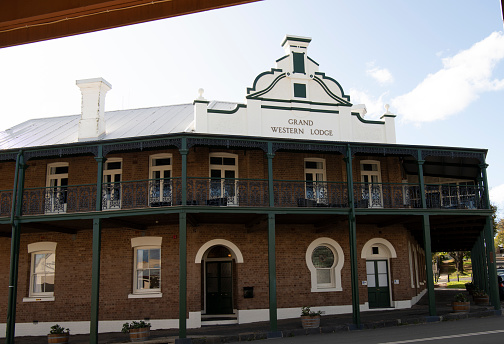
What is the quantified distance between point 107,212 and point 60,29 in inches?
371

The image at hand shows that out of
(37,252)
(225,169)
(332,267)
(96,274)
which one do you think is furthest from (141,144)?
(332,267)

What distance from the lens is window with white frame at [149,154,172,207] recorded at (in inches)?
642

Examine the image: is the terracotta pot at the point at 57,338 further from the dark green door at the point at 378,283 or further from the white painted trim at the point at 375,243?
the dark green door at the point at 378,283

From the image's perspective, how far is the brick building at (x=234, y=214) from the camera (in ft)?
51.3

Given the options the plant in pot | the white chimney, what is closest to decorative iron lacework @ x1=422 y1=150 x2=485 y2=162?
the plant in pot

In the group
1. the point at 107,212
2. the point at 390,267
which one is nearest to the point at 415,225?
the point at 390,267

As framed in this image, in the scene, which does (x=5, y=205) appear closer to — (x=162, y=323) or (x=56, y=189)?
(x=56, y=189)

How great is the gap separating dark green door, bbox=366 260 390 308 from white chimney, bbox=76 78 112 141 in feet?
35.6

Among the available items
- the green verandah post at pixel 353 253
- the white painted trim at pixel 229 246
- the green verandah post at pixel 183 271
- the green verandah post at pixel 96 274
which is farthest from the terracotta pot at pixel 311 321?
the green verandah post at pixel 96 274

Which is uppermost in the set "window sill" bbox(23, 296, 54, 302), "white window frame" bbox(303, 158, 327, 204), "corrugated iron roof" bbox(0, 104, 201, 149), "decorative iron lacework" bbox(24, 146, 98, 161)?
"corrugated iron roof" bbox(0, 104, 201, 149)

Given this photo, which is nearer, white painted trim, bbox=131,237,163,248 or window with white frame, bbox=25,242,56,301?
white painted trim, bbox=131,237,163,248

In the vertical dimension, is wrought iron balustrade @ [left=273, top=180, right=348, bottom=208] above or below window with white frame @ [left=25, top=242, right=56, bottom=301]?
above

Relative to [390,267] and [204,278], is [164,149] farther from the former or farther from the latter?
[390,267]

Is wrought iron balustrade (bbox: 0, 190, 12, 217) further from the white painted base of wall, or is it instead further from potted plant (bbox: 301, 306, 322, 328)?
potted plant (bbox: 301, 306, 322, 328)
